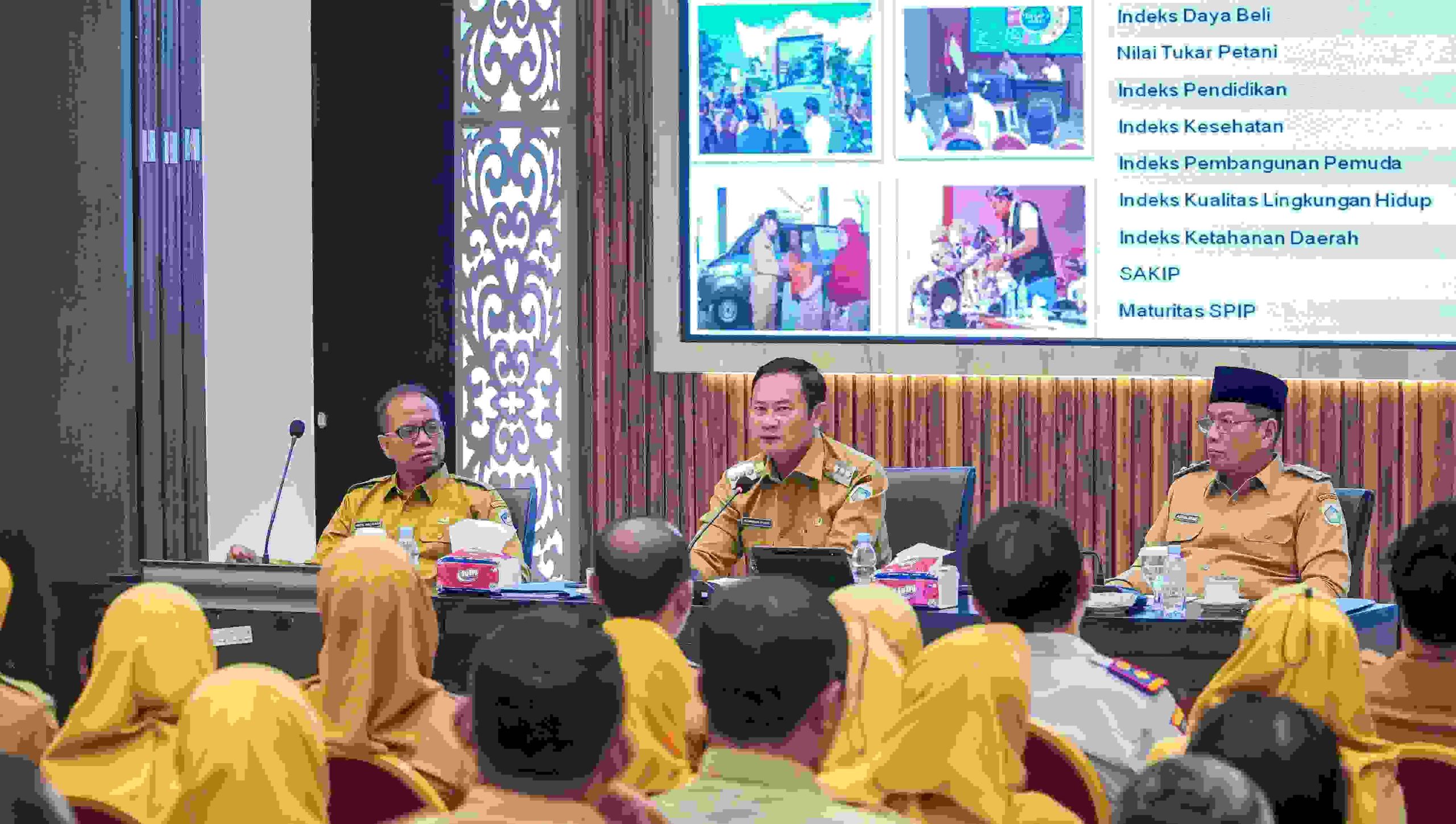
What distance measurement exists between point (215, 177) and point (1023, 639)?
5.05m

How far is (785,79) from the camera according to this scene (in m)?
6.20

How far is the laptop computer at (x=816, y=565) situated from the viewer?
407cm

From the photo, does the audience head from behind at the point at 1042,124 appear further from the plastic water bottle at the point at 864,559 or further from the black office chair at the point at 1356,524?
the plastic water bottle at the point at 864,559

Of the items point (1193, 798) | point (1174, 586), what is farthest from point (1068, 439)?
point (1193, 798)

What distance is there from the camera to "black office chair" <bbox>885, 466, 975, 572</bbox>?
4828mm

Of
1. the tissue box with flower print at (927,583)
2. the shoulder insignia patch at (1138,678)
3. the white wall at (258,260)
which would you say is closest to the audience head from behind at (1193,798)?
the shoulder insignia patch at (1138,678)

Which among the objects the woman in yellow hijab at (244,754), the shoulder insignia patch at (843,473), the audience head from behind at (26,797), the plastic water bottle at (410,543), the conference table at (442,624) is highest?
the audience head from behind at (26,797)

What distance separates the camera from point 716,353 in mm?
6352

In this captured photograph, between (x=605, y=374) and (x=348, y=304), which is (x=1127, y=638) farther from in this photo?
(x=348, y=304)

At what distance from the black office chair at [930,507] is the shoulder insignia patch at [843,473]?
13cm

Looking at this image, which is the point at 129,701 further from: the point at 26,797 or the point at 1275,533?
the point at 1275,533

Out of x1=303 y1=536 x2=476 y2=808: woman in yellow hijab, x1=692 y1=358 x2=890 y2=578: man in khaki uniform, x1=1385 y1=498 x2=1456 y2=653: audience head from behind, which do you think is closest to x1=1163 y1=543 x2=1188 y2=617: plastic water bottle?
x1=692 y1=358 x2=890 y2=578: man in khaki uniform

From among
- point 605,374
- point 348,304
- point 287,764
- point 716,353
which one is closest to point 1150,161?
point 716,353

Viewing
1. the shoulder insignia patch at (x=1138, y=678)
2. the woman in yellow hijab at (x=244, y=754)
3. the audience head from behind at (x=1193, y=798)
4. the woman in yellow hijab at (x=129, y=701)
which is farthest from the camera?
the shoulder insignia patch at (x=1138, y=678)
